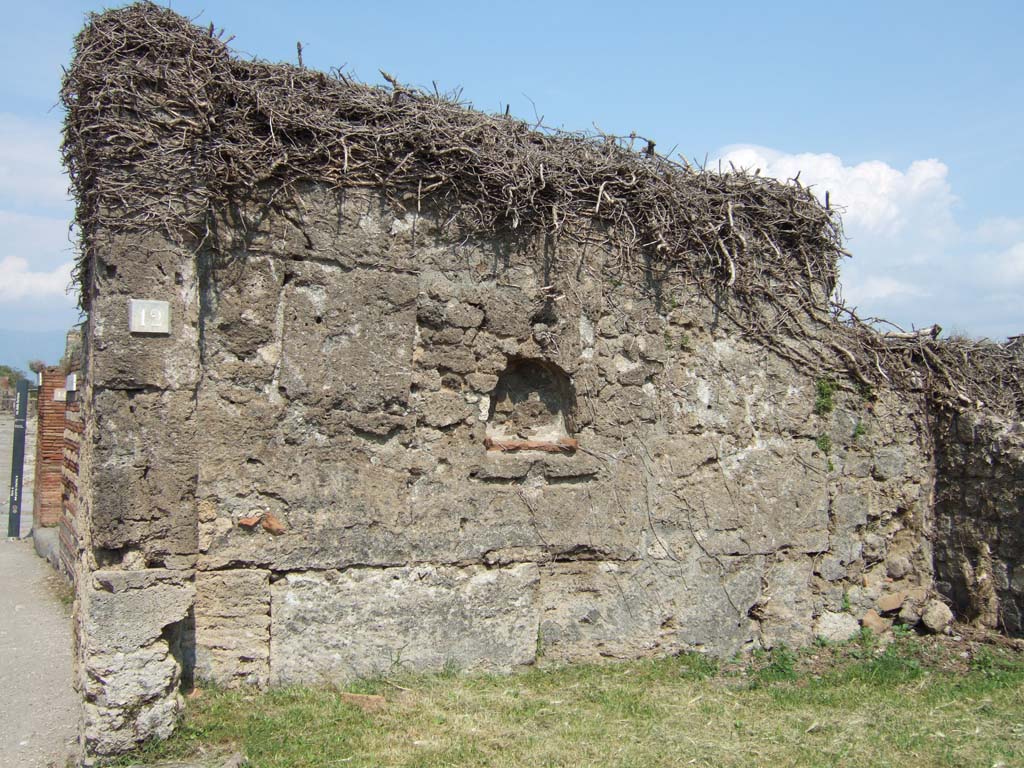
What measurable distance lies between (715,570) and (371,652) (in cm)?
225

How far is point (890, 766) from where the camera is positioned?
4359 millimetres

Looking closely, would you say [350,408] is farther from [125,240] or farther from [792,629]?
[792,629]

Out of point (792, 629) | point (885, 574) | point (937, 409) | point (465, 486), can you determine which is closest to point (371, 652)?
point (465, 486)

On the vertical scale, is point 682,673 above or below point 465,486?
below

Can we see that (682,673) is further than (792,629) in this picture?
No

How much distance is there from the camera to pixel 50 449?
33.8ft

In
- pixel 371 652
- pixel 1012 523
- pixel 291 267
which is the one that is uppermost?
pixel 291 267

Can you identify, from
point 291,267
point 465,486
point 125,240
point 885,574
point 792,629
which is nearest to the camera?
point 125,240

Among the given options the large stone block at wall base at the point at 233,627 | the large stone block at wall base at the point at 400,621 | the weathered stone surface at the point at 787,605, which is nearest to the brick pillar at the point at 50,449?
the large stone block at wall base at the point at 233,627

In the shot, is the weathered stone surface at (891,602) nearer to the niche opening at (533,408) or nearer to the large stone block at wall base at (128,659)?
the niche opening at (533,408)

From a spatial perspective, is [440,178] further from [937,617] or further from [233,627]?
[937,617]

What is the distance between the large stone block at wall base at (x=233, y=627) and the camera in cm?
459

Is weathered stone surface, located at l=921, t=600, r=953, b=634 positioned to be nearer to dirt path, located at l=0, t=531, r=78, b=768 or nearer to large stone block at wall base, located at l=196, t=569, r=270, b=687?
large stone block at wall base, located at l=196, t=569, r=270, b=687

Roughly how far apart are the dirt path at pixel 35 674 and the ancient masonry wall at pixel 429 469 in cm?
51
